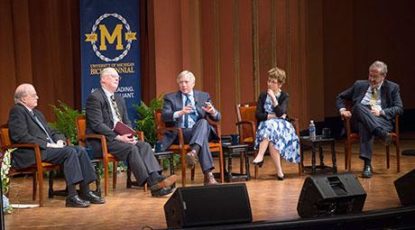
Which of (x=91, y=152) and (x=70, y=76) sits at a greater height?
(x=70, y=76)

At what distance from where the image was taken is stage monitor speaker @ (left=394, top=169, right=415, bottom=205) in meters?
5.58

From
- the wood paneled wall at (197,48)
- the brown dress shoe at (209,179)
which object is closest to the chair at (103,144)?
the brown dress shoe at (209,179)

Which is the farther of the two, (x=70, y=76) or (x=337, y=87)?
(x=337, y=87)

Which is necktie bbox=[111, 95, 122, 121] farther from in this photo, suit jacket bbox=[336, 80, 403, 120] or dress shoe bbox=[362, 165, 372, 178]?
dress shoe bbox=[362, 165, 372, 178]

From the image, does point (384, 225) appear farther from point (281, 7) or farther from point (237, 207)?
point (281, 7)

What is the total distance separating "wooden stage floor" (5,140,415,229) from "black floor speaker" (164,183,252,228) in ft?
1.74

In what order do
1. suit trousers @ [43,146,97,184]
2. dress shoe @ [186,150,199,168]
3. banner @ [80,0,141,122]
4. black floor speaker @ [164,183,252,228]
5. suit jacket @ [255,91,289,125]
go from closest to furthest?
1. black floor speaker @ [164,183,252,228]
2. suit trousers @ [43,146,97,184]
3. dress shoe @ [186,150,199,168]
4. suit jacket @ [255,91,289,125]
5. banner @ [80,0,141,122]

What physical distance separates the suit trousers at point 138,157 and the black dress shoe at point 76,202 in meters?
0.57

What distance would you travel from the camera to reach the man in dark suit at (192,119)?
24.3ft

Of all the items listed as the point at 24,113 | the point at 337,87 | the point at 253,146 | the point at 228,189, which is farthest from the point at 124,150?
the point at 337,87

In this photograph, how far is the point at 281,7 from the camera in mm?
10086

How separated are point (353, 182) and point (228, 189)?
0.89m

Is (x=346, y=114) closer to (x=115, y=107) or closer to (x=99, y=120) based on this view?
(x=115, y=107)

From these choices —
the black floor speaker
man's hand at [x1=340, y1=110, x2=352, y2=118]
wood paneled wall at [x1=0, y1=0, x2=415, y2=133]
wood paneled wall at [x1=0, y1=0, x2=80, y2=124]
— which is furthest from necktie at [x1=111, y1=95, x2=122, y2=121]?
the black floor speaker
